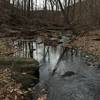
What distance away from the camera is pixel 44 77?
9312 millimetres

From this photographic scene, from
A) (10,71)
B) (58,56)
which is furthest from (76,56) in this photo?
(10,71)

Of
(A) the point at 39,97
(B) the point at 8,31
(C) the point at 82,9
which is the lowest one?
(A) the point at 39,97

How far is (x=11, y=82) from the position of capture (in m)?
7.90

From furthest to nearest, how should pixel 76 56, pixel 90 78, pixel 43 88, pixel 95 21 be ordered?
pixel 95 21
pixel 76 56
pixel 90 78
pixel 43 88

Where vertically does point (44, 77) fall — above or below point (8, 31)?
below

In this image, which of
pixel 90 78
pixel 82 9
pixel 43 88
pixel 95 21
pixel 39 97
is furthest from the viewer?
pixel 82 9

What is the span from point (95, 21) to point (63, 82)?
29099 millimetres

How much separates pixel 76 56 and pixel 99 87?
641cm

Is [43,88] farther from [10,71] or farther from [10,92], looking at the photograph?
[10,71]

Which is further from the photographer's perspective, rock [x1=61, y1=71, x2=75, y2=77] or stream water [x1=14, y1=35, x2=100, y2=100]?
rock [x1=61, y1=71, x2=75, y2=77]

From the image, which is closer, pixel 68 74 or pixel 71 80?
pixel 71 80

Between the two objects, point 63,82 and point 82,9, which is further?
point 82,9

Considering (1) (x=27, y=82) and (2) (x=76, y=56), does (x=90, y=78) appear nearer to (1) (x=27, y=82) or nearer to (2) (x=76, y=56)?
(1) (x=27, y=82)

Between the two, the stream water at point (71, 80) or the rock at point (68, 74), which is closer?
the stream water at point (71, 80)
